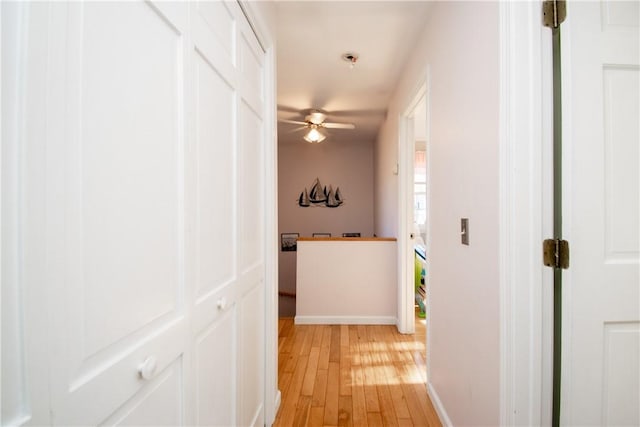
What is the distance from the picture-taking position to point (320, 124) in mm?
3738

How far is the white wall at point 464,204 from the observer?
121 centimetres

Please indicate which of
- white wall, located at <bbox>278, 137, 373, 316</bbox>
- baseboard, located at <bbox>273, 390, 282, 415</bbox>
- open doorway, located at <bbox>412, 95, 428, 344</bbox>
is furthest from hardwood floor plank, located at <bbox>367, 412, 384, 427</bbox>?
white wall, located at <bbox>278, 137, 373, 316</bbox>

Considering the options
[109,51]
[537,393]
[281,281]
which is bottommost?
[281,281]

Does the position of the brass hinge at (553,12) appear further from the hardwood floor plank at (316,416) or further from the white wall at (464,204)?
the hardwood floor plank at (316,416)

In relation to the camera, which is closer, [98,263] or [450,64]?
[98,263]

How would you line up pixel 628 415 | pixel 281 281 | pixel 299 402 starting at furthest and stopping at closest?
pixel 281 281 < pixel 299 402 < pixel 628 415

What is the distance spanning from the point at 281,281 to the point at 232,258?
4531 millimetres

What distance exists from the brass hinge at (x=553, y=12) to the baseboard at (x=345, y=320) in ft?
9.41

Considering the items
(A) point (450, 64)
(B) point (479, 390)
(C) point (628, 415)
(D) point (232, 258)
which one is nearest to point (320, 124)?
(A) point (450, 64)

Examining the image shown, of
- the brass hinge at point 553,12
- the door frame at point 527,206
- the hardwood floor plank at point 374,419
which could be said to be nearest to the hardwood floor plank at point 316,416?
the hardwood floor plank at point 374,419

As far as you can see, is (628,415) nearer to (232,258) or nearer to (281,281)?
(232,258)

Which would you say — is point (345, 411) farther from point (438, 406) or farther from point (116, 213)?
point (116, 213)

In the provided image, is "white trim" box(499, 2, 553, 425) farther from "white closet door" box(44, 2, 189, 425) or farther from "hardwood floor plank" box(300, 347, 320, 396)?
"hardwood floor plank" box(300, 347, 320, 396)

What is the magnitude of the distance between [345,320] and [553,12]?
2.99m
